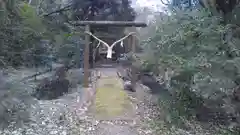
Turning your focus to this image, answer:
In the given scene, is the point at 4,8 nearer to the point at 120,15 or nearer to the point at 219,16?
the point at 219,16

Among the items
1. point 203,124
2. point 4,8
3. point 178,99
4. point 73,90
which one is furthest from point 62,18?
point 4,8

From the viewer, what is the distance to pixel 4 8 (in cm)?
237

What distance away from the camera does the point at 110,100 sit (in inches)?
243

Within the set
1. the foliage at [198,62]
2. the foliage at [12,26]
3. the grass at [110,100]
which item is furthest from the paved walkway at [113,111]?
the foliage at [12,26]

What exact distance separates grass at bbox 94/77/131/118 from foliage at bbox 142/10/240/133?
1.06 metres

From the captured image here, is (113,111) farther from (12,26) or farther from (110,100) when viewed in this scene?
(12,26)

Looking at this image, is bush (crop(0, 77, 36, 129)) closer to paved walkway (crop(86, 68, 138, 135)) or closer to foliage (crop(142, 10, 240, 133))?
foliage (crop(142, 10, 240, 133))

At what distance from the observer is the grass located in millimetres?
5523

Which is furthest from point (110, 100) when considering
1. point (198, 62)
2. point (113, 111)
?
point (198, 62)

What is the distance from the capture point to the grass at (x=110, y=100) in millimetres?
5523

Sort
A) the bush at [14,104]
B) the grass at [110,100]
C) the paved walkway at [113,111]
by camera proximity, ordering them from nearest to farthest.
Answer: the bush at [14,104] → the paved walkway at [113,111] → the grass at [110,100]

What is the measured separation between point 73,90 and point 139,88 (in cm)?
201

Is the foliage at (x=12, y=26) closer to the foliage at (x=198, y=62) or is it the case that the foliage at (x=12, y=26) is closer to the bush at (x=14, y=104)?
the bush at (x=14, y=104)

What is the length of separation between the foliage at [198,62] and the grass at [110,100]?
1063 millimetres
